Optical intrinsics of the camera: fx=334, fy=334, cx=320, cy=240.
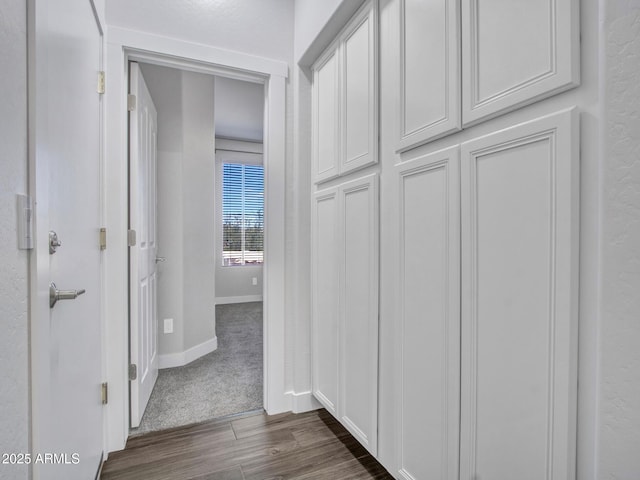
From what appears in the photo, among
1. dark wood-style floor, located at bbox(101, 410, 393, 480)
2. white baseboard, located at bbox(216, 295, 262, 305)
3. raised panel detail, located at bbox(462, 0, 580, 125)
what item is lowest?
dark wood-style floor, located at bbox(101, 410, 393, 480)

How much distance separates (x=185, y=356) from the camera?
2.81m

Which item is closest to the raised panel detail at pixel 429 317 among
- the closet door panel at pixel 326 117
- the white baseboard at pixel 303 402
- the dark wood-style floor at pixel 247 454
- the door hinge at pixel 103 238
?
the dark wood-style floor at pixel 247 454

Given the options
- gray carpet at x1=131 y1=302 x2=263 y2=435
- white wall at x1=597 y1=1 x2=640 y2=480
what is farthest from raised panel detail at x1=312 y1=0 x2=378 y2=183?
gray carpet at x1=131 y1=302 x2=263 y2=435

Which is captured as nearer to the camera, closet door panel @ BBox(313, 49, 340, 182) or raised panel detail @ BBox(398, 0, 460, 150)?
raised panel detail @ BBox(398, 0, 460, 150)

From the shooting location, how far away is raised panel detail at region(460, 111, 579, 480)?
2.44 feet

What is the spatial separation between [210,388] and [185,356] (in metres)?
0.56

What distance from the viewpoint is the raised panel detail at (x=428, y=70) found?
1.05 metres

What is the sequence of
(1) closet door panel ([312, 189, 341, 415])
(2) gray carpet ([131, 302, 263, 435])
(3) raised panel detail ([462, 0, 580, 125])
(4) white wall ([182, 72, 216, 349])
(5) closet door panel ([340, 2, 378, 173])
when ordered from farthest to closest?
1. (4) white wall ([182, 72, 216, 349])
2. (2) gray carpet ([131, 302, 263, 435])
3. (1) closet door panel ([312, 189, 341, 415])
4. (5) closet door panel ([340, 2, 378, 173])
5. (3) raised panel detail ([462, 0, 580, 125])

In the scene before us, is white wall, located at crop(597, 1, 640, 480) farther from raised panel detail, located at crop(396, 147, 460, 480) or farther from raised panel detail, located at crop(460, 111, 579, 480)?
raised panel detail, located at crop(396, 147, 460, 480)

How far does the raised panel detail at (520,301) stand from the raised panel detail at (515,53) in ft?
0.28

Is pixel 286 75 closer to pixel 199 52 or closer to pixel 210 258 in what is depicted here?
pixel 199 52

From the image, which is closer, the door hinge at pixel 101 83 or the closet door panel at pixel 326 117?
the door hinge at pixel 101 83

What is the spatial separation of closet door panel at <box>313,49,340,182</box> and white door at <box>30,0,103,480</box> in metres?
1.13

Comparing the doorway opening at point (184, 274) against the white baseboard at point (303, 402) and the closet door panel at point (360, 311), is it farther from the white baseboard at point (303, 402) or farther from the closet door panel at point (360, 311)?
the closet door panel at point (360, 311)
